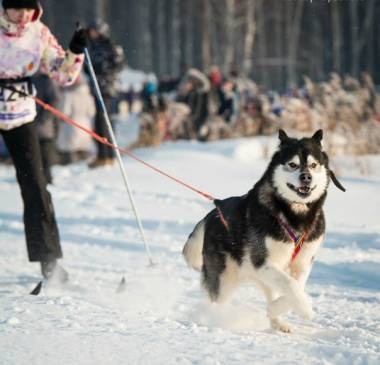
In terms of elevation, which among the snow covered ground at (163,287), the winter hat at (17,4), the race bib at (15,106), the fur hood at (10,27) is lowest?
the snow covered ground at (163,287)

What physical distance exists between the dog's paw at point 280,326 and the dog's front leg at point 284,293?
6 cm

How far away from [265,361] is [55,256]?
1.84 metres

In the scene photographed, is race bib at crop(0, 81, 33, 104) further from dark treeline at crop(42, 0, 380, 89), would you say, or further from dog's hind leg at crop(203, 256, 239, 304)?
dark treeline at crop(42, 0, 380, 89)

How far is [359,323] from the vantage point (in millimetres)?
2908

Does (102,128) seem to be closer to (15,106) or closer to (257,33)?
(15,106)

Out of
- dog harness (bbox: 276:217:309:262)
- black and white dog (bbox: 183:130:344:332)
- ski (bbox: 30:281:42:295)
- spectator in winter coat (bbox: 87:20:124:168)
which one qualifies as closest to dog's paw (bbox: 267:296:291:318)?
black and white dog (bbox: 183:130:344:332)

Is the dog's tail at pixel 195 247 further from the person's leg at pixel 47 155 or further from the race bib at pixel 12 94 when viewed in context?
the person's leg at pixel 47 155

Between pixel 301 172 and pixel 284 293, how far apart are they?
1.74 ft

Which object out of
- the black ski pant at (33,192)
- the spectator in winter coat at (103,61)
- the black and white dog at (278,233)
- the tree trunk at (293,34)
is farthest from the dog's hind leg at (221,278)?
the tree trunk at (293,34)

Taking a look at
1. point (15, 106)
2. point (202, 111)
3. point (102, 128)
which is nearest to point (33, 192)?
point (15, 106)

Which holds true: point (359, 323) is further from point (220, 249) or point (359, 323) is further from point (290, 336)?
point (220, 249)

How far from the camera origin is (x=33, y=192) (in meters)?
3.58

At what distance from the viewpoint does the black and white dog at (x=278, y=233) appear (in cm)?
286

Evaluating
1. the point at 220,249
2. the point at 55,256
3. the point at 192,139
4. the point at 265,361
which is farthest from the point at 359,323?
the point at 192,139
